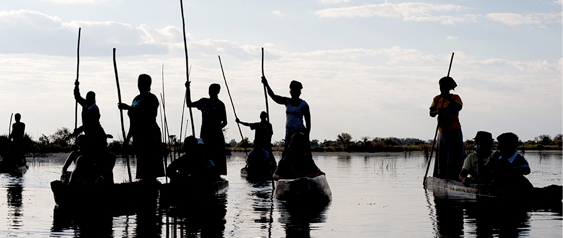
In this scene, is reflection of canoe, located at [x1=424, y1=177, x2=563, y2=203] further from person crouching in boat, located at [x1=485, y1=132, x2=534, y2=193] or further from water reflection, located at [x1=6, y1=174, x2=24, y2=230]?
water reflection, located at [x1=6, y1=174, x2=24, y2=230]

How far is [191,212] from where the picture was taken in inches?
431

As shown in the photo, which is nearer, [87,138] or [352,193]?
[87,138]

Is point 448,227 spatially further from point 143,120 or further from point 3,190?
point 3,190

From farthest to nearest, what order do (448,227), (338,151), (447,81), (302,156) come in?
(338,151) < (447,81) < (302,156) < (448,227)

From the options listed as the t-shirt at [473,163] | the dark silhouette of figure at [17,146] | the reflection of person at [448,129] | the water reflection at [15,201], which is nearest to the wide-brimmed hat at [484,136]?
the t-shirt at [473,163]

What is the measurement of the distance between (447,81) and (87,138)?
21.3 feet

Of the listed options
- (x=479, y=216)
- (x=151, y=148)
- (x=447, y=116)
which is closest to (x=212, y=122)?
(x=151, y=148)

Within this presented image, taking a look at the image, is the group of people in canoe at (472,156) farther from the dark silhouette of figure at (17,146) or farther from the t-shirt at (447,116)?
the dark silhouette of figure at (17,146)

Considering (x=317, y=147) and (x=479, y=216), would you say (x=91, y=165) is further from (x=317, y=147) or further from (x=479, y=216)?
(x=317, y=147)

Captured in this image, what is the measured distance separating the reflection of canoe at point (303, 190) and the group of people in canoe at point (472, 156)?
2653mm

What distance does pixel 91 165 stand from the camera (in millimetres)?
11773

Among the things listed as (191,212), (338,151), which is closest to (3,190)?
(191,212)

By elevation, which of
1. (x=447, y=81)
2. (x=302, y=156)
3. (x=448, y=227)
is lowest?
(x=448, y=227)

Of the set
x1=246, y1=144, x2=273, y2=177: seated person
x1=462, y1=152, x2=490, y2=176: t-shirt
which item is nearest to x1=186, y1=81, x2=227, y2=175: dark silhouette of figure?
x1=246, y1=144, x2=273, y2=177: seated person
